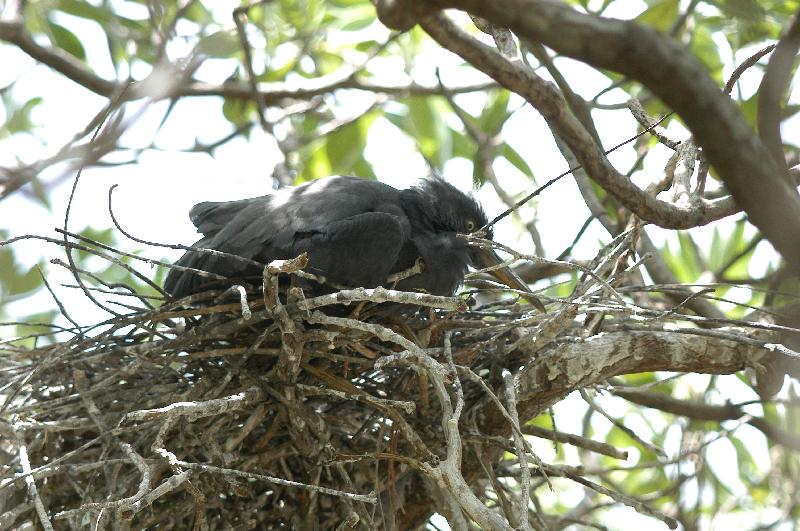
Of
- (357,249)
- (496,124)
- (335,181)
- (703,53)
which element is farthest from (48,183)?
(703,53)

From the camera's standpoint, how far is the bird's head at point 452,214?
4.29m

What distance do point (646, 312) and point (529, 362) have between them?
58 cm

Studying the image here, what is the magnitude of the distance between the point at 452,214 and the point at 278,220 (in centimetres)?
99

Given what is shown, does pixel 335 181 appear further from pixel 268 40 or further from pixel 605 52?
pixel 605 52

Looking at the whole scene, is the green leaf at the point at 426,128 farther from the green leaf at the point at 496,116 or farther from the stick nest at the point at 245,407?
the stick nest at the point at 245,407

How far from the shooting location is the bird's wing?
357cm

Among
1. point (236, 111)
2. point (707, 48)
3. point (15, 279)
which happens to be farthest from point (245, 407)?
point (707, 48)

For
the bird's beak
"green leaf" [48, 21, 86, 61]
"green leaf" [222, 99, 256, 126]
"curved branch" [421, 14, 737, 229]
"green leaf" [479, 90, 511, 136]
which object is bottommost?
"curved branch" [421, 14, 737, 229]

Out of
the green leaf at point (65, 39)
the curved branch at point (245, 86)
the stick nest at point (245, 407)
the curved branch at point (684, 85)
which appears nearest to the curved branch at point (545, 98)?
the curved branch at point (684, 85)

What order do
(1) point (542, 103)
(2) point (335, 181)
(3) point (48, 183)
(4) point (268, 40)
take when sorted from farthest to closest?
(4) point (268, 40) < (2) point (335, 181) < (3) point (48, 183) < (1) point (542, 103)

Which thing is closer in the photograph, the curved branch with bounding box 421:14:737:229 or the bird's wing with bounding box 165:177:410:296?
Result: the curved branch with bounding box 421:14:737:229

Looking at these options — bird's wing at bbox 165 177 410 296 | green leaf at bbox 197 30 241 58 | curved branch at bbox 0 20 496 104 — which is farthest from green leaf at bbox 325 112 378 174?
bird's wing at bbox 165 177 410 296

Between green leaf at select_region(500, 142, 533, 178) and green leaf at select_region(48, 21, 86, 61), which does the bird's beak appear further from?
green leaf at select_region(48, 21, 86, 61)

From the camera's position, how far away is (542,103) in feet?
6.99
